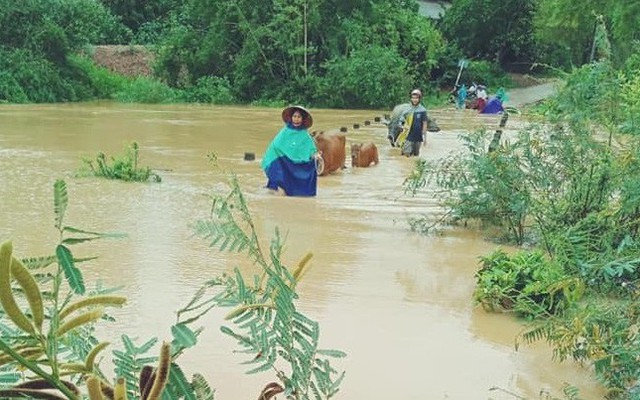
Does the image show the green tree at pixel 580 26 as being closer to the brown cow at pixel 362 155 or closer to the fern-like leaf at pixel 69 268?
the brown cow at pixel 362 155

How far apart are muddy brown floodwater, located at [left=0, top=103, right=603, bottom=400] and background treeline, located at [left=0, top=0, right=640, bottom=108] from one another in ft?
39.8

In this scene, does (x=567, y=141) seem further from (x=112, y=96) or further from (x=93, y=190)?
(x=112, y=96)

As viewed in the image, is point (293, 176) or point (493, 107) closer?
point (293, 176)

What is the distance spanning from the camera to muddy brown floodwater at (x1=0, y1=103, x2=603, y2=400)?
5.01 metres

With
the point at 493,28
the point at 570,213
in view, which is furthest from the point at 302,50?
the point at 570,213

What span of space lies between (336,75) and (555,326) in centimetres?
2495

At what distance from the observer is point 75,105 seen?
87.4ft

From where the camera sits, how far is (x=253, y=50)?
2964cm

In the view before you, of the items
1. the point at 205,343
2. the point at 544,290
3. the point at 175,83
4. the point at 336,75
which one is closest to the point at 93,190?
the point at 205,343

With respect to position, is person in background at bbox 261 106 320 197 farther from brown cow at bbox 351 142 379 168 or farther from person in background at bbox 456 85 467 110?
person in background at bbox 456 85 467 110

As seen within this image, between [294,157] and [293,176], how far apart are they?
0.84 ft

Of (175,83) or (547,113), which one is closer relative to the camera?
(547,113)

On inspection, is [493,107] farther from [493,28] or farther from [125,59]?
[125,59]

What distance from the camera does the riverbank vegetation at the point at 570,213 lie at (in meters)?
4.10
